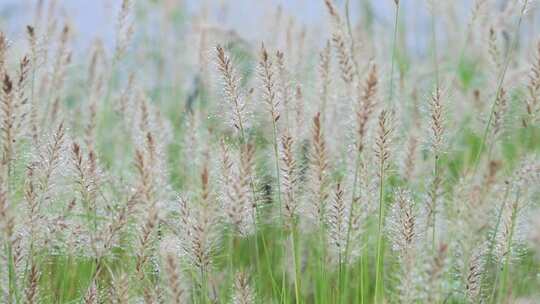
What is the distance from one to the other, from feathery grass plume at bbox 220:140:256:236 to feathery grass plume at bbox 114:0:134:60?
112 cm

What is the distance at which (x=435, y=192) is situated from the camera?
1.59 m

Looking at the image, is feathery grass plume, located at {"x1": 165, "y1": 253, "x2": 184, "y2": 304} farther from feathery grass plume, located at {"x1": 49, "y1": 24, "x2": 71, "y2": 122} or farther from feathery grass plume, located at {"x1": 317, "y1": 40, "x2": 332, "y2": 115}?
feathery grass plume, located at {"x1": 49, "y1": 24, "x2": 71, "y2": 122}

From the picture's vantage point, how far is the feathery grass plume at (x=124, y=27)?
110 inches

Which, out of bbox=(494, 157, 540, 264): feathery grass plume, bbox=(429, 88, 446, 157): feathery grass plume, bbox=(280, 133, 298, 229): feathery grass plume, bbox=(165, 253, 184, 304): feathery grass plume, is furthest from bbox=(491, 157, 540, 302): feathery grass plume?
bbox=(165, 253, 184, 304): feathery grass plume

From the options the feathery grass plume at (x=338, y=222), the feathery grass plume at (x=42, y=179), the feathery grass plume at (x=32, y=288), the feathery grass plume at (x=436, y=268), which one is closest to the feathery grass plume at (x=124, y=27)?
the feathery grass plume at (x=42, y=179)

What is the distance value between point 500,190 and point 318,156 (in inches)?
23.5

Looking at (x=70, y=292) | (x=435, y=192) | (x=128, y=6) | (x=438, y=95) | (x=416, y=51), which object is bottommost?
(x=70, y=292)

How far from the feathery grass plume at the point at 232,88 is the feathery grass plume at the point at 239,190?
0.23 ft

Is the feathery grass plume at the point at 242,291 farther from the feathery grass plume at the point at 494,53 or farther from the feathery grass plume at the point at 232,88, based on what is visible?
the feathery grass plume at the point at 494,53

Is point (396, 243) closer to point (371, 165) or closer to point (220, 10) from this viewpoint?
point (371, 165)

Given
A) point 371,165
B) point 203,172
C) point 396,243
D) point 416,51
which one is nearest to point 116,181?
point 371,165

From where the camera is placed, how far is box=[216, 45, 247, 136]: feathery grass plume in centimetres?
174

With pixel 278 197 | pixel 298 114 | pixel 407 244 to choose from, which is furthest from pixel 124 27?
pixel 407 244

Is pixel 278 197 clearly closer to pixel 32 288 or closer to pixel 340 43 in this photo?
pixel 340 43
